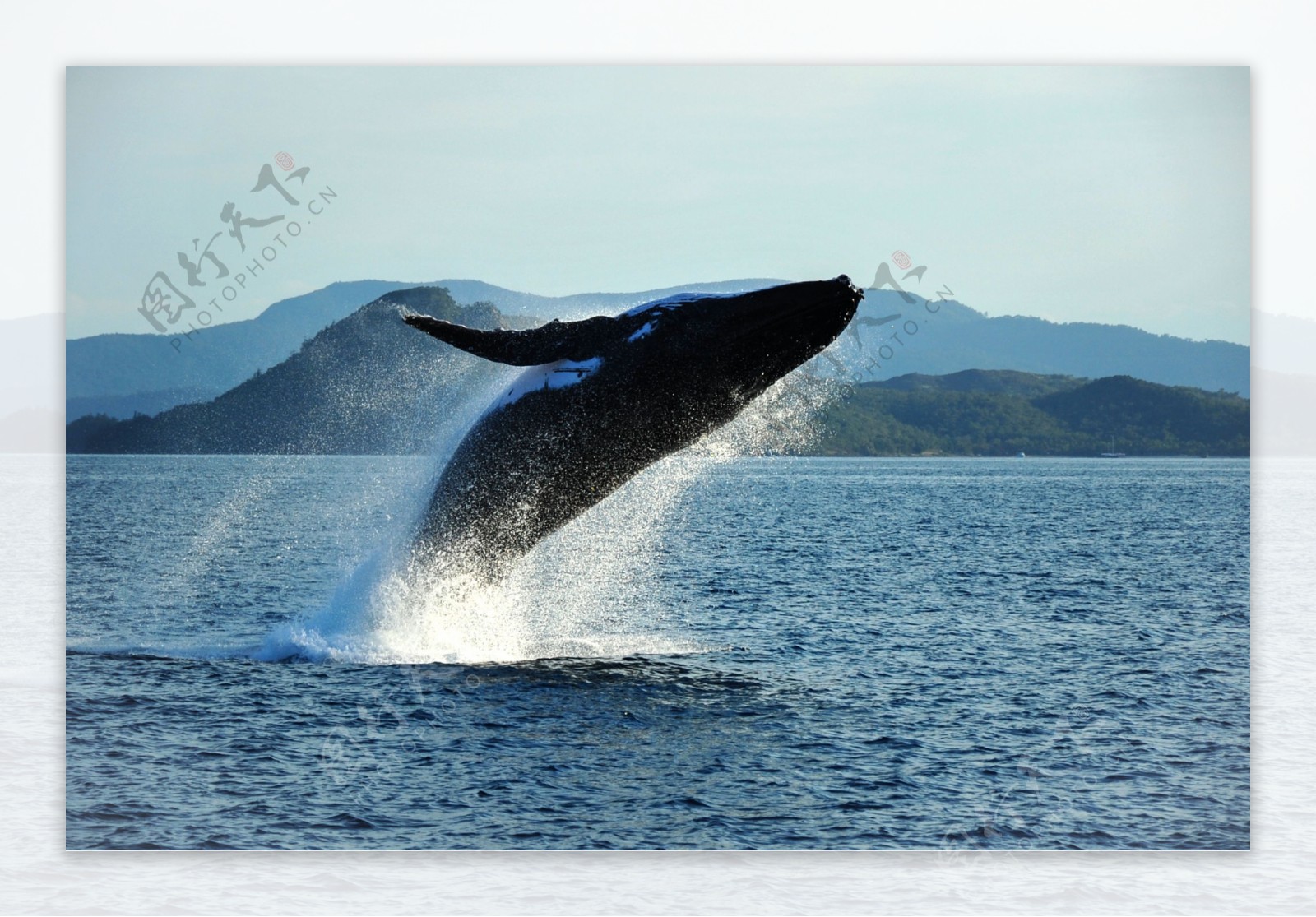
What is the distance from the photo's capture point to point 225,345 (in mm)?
50094

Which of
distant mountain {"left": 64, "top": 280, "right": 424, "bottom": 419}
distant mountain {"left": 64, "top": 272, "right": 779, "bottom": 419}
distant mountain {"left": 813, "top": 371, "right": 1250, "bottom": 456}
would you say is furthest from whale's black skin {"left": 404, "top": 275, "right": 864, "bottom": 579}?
distant mountain {"left": 813, "top": 371, "right": 1250, "bottom": 456}

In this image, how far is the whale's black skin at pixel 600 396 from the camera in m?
11.5

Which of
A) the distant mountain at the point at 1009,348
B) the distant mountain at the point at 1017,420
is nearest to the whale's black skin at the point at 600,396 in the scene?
the distant mountain at the point at 1009,348

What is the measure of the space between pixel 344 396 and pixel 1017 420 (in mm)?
51756

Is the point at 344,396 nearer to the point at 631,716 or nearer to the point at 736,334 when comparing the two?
the point at 631,716

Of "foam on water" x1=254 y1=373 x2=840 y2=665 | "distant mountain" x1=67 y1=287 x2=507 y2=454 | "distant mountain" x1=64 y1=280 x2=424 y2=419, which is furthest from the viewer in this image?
"distant mountain" x1=67 y1=287 x2=507 y2=454

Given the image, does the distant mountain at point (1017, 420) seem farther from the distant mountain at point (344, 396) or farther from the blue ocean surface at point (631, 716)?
the blue ocean surface at point (631, 716)

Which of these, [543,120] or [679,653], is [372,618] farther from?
[543,120]

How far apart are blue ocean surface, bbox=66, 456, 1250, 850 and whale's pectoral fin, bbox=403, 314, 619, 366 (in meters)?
2.94

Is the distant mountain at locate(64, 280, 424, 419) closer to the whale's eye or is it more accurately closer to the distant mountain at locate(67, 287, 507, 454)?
the distant mountain at locate(67, 287, 507, 454)

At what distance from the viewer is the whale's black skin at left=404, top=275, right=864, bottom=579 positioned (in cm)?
1153

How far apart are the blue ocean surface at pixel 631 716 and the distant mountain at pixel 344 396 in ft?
58.5

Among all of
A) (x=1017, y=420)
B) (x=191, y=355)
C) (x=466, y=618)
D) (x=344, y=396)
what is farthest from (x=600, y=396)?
(x=1017, y=420)

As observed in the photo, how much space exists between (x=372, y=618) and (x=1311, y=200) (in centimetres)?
1110
